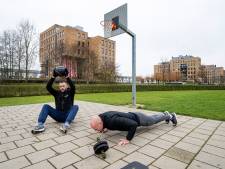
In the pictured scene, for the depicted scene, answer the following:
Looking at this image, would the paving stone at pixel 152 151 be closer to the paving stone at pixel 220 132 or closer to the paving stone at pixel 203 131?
the paving stone at pixel 203 131

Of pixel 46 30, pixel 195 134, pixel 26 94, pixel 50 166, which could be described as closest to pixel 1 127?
pixel 50 166

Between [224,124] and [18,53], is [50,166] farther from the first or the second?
[18,53]

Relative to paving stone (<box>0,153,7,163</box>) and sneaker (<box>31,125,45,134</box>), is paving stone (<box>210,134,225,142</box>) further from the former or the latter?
paving stone (<box>0,153,7,163</box>)

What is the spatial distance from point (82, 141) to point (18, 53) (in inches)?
1166

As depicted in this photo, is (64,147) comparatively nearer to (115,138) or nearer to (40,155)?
(40,155)

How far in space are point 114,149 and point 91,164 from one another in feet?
2.11

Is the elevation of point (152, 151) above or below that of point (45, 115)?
below

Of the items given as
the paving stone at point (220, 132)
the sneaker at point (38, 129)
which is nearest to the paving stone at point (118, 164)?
the sneaker at point (38, 129)

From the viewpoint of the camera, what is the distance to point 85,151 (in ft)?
9.27

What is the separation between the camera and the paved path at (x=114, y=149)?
239 cm

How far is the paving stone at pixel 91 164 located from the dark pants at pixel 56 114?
5.64 ft

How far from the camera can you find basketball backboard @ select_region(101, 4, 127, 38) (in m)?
8.17

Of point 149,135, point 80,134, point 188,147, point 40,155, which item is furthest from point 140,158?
point 80,134

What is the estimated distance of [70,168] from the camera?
2.25 meters
